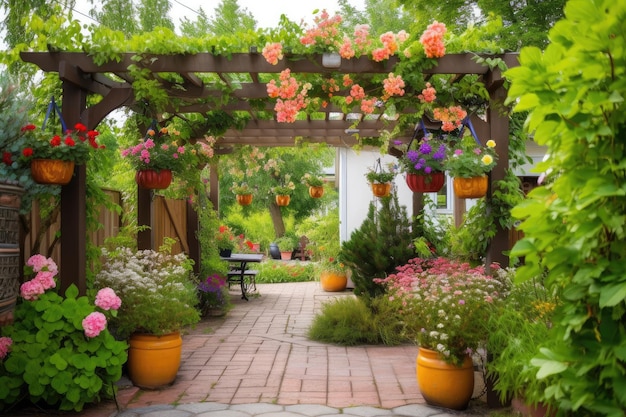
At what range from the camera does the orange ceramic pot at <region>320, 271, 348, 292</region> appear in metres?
11.9

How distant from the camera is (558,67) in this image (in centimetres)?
172

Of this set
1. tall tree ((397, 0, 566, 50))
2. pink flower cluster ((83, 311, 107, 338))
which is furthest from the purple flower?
tall tree ((397, 0, 566, 50))

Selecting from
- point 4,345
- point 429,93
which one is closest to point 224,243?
point 429,93

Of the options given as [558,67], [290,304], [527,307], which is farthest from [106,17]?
[558,67]

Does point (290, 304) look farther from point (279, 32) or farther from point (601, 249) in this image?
point (601, 249)

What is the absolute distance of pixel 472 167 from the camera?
5.12m

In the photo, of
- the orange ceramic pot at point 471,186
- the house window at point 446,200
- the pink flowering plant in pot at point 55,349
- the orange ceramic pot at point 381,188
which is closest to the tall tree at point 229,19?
the house window at point 446,200

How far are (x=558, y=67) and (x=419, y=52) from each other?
3.61 m

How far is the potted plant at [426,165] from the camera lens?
5.86 meters

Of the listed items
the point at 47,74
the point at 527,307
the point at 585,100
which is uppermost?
the point at 47,74

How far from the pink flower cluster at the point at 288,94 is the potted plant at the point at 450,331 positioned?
2.05 meters

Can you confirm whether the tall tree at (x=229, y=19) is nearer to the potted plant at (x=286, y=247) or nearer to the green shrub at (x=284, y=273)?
the potted plant at (x=286, y=247)

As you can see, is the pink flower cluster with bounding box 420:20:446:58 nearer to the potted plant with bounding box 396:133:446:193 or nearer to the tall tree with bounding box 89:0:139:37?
the potted plant with bounding box 396:133:446:193

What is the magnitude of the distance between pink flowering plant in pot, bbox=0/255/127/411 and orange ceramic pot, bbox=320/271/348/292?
7553mm
